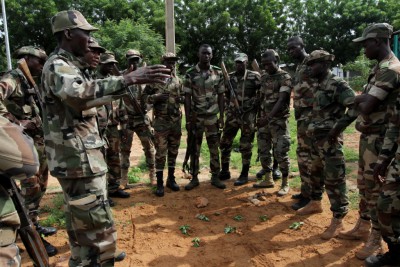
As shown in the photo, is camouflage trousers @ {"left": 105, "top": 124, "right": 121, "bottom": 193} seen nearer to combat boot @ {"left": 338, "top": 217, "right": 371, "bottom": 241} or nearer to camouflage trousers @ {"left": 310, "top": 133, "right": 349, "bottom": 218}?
camouflage trousers @ {"left": 310, "top": 133, "right": 349, "bottom": 218}

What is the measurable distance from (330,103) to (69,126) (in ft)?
10.1

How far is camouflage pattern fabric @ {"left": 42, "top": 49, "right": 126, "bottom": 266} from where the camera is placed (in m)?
2.69

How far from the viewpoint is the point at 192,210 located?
5359 millimetres

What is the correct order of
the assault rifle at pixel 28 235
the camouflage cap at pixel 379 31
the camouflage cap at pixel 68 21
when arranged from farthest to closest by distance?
the camouflage cap at pixel 379 31 < the camouflage cap at pixel 68 21 < the assault rifle at pixel 28 235

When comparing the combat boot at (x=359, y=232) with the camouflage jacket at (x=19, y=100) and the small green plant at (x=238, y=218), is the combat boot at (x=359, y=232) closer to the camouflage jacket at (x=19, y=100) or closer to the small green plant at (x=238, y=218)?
the small green plant at (x=238, y=218)

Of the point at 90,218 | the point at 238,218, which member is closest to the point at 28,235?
the point at 90,218

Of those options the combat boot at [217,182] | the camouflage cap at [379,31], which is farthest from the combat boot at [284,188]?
the camouflage cap at [379,31]

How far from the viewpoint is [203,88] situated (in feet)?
19.8

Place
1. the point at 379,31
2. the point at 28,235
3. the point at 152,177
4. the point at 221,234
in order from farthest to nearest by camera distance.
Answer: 1. the point at 152,177
2. the point at 221,234
3. the point at 379,31
4. the point at 28,235

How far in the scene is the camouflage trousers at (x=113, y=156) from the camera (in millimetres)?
5785

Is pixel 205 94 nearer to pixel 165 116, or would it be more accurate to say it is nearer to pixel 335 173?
pixel 165 116

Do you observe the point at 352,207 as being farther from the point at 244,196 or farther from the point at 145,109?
the point at 145,109

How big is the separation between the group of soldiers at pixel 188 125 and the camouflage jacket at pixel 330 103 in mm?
12

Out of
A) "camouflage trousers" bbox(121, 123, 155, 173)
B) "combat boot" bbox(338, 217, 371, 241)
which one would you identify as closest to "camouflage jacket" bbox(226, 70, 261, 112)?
"camouflage trousers" bbox(121, 123, 155, 173)
